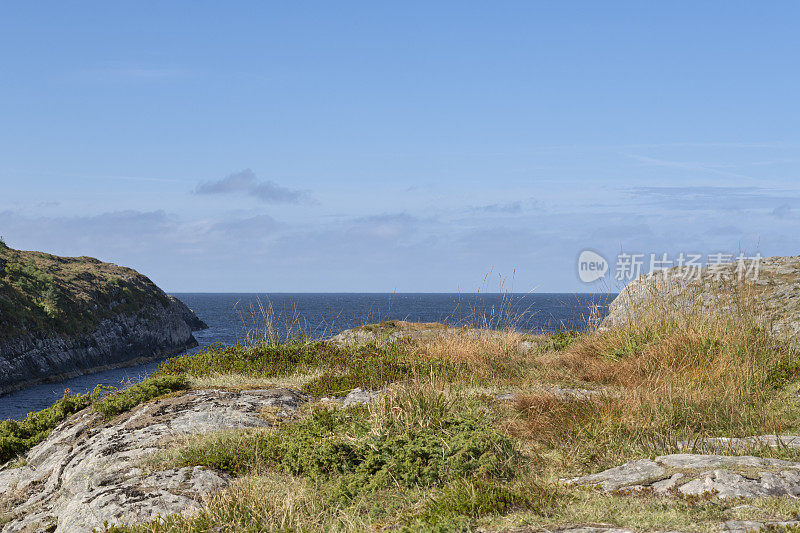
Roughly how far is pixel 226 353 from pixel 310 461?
6.40 meters

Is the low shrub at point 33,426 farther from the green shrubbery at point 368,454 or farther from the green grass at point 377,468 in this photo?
the green shrubbery at point 368,454

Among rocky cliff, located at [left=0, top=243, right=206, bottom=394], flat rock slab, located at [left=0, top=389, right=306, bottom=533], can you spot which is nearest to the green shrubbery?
flat rock slab, located at [left=0, top=389, right=306, bottom=533]

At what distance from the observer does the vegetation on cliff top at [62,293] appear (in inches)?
1176

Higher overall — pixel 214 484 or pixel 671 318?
pixel 671 318

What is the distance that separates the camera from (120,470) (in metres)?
5.11

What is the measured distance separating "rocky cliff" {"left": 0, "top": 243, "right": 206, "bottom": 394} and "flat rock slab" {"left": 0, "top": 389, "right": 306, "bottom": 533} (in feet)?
76.0

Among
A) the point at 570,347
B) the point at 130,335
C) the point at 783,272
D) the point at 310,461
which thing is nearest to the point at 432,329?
the point at 570,347

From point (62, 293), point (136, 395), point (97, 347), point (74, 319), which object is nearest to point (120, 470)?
point (136, 395)

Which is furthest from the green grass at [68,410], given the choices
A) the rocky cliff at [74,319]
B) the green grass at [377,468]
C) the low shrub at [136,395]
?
the rocky cliff at [74,319]

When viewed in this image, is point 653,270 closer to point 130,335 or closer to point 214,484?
point 214,484

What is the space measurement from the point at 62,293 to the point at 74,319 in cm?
259

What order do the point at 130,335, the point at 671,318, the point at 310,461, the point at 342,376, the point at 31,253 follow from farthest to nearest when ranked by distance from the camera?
the point at 31,253, the point at 130,335, the point at 671,318, the point at 342,376, the point at 310,461

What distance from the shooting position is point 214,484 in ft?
15.3

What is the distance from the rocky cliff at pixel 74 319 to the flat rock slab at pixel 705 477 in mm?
29024
